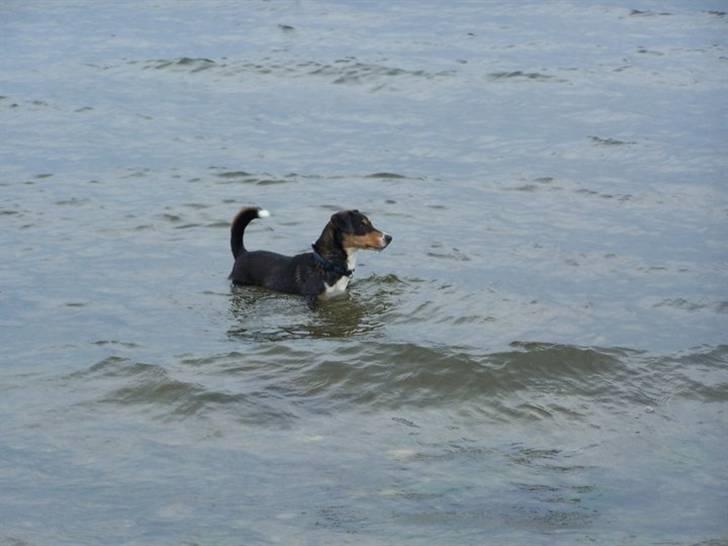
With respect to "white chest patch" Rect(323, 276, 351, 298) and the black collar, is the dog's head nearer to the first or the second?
the black collar

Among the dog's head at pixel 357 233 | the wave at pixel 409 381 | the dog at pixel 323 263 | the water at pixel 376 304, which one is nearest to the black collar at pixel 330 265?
the dog at pixel 323 263

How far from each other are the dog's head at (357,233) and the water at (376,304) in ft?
1.46

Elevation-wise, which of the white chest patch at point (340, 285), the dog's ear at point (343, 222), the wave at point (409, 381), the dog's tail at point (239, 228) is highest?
the dog's ear at point (343, 222)

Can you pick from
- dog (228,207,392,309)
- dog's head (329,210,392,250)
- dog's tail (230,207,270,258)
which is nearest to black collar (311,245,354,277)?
dog (228,207,392,309)

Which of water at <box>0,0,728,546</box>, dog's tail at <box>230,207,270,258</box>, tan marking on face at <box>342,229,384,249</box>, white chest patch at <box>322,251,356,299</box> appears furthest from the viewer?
dog's tail at <box>230,207,270,258</box>

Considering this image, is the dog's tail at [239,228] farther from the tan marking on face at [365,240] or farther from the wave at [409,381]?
the wave at [409,381]

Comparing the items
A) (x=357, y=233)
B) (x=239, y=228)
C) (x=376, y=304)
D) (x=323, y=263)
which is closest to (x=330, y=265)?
(x=323, y=263)

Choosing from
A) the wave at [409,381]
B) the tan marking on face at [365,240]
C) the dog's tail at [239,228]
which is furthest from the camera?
the dog's tail at [239,228]

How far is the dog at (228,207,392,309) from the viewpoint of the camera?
10523 mm

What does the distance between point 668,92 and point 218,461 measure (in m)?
12.1

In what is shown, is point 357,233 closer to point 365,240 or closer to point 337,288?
point 365,240

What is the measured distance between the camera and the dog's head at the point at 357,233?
34.4ft

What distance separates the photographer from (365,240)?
10500 millimetres

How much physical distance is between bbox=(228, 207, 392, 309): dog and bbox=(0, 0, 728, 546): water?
0.15 metres
